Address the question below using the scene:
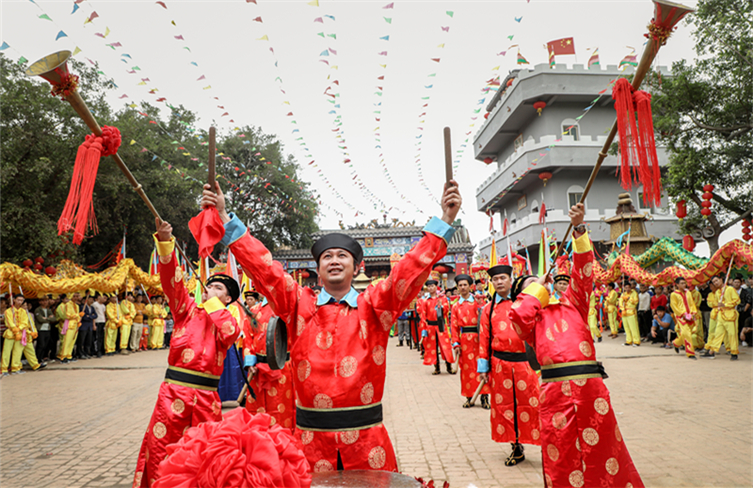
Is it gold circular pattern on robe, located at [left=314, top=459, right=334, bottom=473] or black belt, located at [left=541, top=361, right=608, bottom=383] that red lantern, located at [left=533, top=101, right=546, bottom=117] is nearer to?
black belt, located at [left=541, top=361, right=608, bottom=383]

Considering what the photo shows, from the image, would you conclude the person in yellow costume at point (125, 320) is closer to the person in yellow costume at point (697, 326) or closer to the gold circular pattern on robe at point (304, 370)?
the gold circular pattern on robe at point (304, 370)

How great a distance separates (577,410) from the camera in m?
3.10

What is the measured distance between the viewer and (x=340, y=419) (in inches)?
90.5

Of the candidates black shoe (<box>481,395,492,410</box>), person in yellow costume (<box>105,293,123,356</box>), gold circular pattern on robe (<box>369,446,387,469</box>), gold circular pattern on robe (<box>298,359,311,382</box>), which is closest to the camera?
gold circular pattern on robe (<box>369,446,387,469</box>)

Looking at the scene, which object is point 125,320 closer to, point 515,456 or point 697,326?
point 515,456

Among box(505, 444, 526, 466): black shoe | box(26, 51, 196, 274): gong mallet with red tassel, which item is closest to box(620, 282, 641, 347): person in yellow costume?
box(505, 444, 526, 466): black shoe

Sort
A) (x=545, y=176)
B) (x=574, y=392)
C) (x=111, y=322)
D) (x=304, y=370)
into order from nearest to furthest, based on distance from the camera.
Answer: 1. (x=304, y=370)
2. (x=574, y=392)
3. (x=111, y=322)
4. (x=545, y=176)

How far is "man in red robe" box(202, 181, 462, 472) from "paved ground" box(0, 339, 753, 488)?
229 cm

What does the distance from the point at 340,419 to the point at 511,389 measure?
3099 millimetres

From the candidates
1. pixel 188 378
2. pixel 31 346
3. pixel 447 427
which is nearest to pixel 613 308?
pixel 447 427

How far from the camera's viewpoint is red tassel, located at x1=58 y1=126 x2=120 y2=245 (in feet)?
8.46

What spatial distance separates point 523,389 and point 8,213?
523 inches

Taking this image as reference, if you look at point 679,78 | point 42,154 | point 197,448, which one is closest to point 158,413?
point 197,448

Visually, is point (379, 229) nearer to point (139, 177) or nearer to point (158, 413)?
point (139, 177)
